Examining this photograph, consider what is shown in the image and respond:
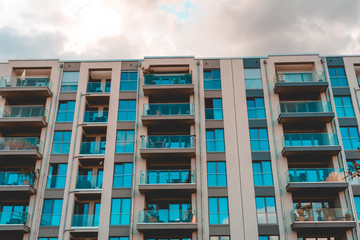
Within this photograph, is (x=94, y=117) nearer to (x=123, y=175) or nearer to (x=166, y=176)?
(x=123, y=175)

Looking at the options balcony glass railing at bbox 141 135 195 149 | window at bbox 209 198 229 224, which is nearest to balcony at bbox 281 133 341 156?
window at bbox 209 198 229 224

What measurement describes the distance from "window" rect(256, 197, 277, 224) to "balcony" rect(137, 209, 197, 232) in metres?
4.40

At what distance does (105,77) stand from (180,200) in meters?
12.2

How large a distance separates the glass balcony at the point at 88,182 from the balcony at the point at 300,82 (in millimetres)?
14918

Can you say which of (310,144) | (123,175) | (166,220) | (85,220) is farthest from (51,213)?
(310,144)

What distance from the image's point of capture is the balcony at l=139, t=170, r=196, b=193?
2472cm

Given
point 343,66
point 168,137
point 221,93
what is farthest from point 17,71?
point 343,66

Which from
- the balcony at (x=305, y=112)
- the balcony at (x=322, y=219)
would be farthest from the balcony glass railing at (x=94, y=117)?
the balcony at (x=322, y=219)

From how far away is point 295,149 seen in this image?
83.7ft

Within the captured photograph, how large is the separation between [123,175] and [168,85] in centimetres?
763

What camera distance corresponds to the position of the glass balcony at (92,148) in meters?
27.0

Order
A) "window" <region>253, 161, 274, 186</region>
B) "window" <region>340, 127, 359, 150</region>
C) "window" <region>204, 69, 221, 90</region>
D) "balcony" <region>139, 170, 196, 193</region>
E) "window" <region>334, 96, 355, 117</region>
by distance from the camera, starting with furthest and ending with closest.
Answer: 1. "window" <region>204, 69, 221, 90</region>
2. "window" <region>334, 96, 355, 117</region>
3. "window" <region>340, 127, 359, 150</region>
4. "window" <region>253, 161, 274, 186</region>
5. "balcony" <region>139, 170, 196, 193</region>

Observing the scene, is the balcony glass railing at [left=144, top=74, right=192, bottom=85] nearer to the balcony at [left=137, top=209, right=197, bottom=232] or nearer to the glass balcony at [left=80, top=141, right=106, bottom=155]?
the glass balcony at [left=80, top=141, right=106, bottom=155]

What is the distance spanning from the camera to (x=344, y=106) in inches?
1107
